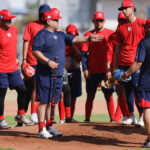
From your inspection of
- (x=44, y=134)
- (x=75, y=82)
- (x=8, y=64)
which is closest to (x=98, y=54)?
(x=75, y=82)

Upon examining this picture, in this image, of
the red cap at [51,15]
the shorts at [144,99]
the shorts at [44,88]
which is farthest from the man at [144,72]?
the red cap at [51,15]

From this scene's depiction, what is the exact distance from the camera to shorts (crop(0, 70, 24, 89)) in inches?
402

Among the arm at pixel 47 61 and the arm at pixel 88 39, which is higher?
the arm at pixel 88 39

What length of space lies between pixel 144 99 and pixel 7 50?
12.0ft

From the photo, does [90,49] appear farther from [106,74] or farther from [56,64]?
[56,64]

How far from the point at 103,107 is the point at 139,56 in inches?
342

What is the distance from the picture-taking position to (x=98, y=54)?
10.6 meters

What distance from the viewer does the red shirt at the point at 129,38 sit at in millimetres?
9500

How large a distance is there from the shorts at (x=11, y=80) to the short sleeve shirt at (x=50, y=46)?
166 centimetres

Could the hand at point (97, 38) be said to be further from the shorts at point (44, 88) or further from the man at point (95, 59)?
the man at point (95, 59)

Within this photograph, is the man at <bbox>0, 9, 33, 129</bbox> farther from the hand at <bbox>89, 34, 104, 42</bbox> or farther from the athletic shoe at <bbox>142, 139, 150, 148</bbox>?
the athletic shoe at <bbox>142, 139, 150, 148</bbox>

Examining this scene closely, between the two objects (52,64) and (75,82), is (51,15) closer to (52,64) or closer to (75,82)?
(52,64)

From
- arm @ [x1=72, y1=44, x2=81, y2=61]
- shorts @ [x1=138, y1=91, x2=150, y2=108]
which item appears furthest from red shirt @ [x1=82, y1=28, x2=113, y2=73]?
shorts @ [x1=138, y1=91, x2=150, y2=108]

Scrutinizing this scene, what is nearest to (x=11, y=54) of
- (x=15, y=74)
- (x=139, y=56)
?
(x=15, y=74)
